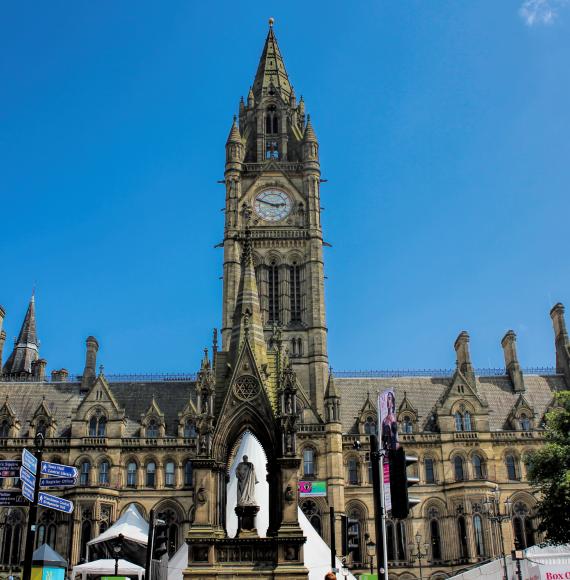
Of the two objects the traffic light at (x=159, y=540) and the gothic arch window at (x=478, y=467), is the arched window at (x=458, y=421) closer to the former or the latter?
the gothic arch window at (x=478, y=467)

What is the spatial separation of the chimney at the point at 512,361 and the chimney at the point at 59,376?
126ft

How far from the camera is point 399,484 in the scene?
1395 cm

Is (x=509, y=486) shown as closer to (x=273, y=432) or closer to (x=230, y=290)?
(x=230, y=290)

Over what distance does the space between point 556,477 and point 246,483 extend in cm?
1913

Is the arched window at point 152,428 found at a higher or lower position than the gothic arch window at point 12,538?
higher

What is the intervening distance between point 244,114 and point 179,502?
1635 inches

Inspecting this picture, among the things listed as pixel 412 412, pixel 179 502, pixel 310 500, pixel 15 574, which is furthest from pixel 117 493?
pixel 412 412

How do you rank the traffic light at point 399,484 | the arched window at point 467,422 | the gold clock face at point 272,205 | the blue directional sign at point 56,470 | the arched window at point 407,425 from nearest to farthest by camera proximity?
1. the traffic light at point 399,484
2. the blue directional sign at point 56,470
3. the arched window at point 467,422
4. the arched window at point 407,425
5. the gold clock face at point 272,205

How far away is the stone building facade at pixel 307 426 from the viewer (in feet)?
180

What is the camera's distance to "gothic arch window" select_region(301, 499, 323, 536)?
55.0m

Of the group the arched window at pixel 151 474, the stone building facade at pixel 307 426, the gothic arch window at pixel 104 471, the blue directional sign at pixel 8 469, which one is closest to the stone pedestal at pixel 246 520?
the blue directional sign at pixel 8 469

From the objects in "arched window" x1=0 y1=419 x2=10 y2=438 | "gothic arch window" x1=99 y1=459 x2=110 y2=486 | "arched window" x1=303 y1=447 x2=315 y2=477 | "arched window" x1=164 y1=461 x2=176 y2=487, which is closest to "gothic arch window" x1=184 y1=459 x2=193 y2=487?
"arched window" x1=164 y1=461 x2=176 y2=487

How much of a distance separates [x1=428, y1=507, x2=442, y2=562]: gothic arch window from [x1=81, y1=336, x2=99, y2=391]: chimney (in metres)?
29.6

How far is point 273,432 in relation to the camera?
27781mm
